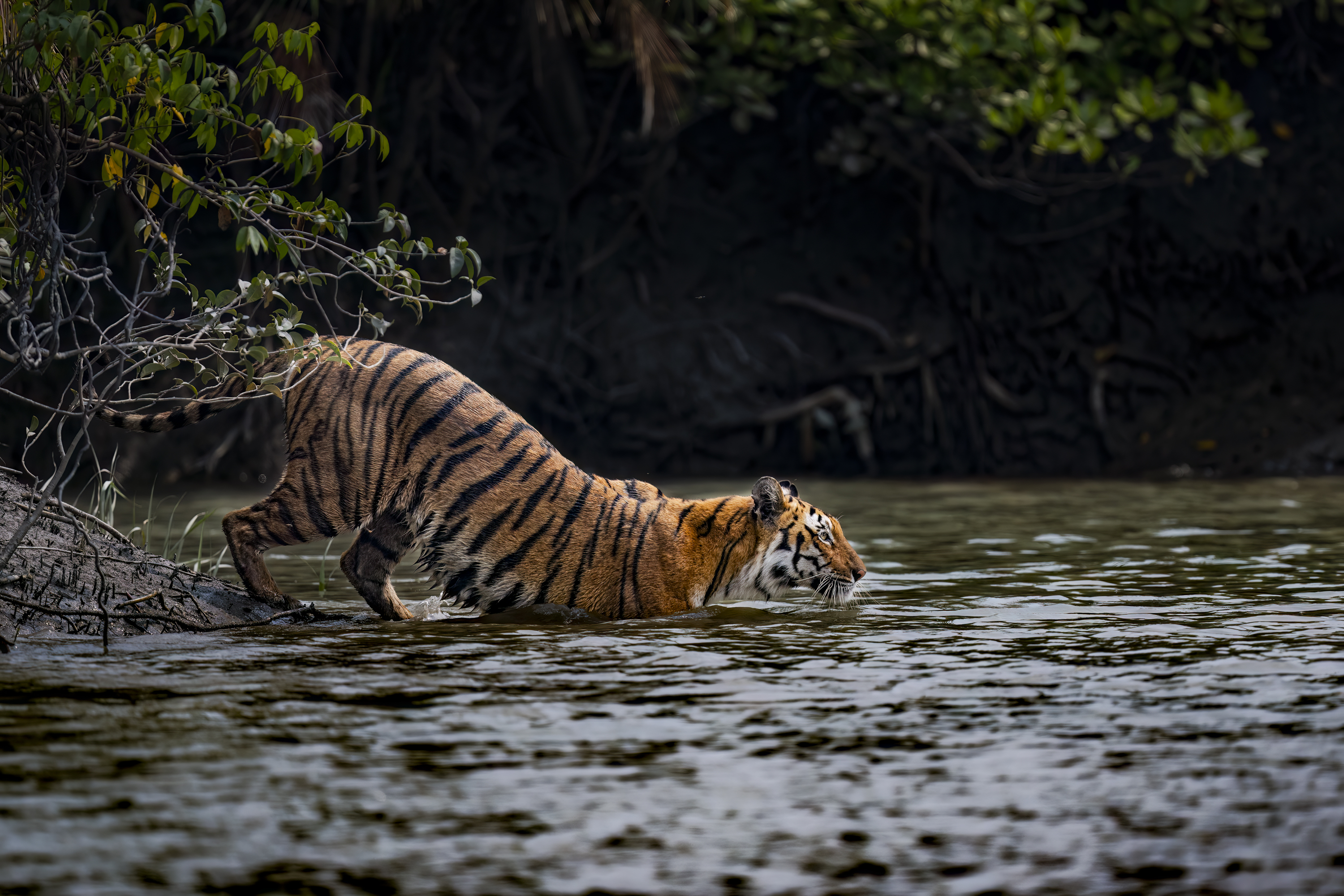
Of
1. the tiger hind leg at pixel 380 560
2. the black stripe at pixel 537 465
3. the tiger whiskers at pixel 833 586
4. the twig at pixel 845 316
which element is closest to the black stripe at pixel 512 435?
the black stripe at pixel 537 465

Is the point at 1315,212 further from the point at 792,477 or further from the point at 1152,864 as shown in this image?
the point at 1152,864

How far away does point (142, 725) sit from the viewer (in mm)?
3877

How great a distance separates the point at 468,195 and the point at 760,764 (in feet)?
33.3

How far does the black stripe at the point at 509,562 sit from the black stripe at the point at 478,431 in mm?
443

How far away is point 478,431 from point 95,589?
1489 mm

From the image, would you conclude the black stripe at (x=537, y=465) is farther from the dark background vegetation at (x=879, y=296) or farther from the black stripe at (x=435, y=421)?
the dark background vegetation at (x=879, y=296)

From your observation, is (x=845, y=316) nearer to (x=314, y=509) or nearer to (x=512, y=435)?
(x=512, y=435)

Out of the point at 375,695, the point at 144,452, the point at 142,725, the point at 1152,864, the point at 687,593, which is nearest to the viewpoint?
the point at 1152,864

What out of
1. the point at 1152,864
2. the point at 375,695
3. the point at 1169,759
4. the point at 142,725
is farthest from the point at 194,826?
the point at 1169,759

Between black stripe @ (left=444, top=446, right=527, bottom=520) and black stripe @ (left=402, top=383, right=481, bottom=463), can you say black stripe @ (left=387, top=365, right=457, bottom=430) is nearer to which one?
black stripe @ (left=402, top=383, right=481, bottom=463)

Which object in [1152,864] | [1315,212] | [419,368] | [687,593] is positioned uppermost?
[1315,212]

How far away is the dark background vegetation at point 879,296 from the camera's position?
1325 centimetres

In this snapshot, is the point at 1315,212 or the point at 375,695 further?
the point at 1315,212

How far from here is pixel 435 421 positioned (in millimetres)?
5957
